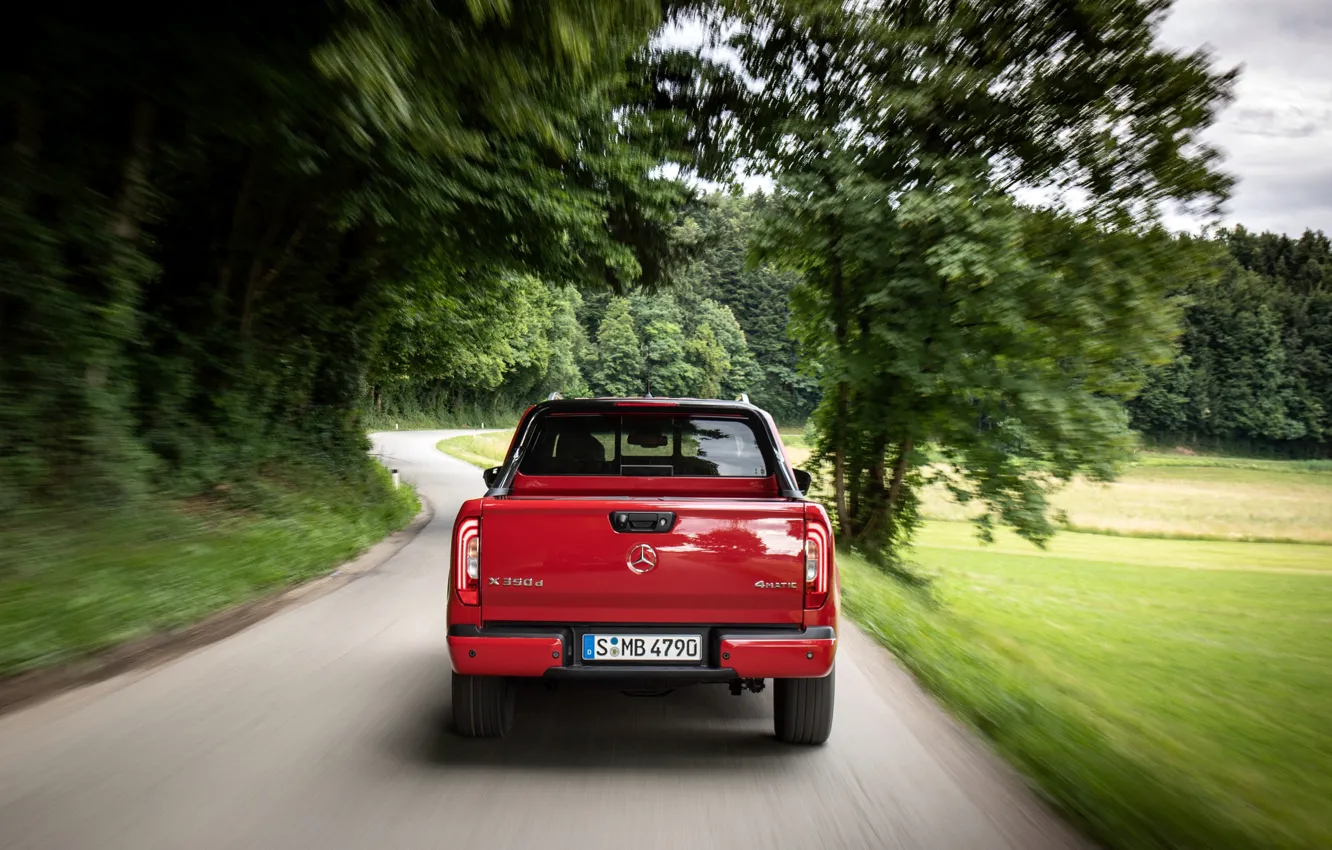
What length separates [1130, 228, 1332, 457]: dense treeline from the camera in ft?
229

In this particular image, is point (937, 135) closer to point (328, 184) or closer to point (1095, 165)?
point (1095, 165)

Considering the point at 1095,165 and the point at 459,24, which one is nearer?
the point at 459,24

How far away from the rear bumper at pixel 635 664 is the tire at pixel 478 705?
12.5 inches

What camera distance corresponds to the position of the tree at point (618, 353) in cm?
8819

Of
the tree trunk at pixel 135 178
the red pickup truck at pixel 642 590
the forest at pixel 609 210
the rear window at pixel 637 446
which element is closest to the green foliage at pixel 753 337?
the forest at pixel 609 210

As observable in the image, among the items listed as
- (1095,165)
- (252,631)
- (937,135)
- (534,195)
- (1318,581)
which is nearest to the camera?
(252,631)

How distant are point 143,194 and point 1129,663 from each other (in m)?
12.5

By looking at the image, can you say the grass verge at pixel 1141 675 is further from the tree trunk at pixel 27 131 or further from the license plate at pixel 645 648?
the tree trunk at pixel 27 131

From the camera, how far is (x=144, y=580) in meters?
6.91

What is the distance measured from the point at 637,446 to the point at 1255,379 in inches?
3181

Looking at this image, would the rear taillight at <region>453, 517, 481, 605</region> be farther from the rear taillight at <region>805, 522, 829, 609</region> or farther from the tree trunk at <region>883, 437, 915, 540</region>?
the tree trunk at <region>883, 437, 915, 540</region>

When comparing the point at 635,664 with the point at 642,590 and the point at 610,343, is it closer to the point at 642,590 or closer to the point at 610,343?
the point at 642,590

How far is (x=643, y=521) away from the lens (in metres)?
3.71

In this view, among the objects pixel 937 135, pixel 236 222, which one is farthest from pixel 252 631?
pixel 937 135
